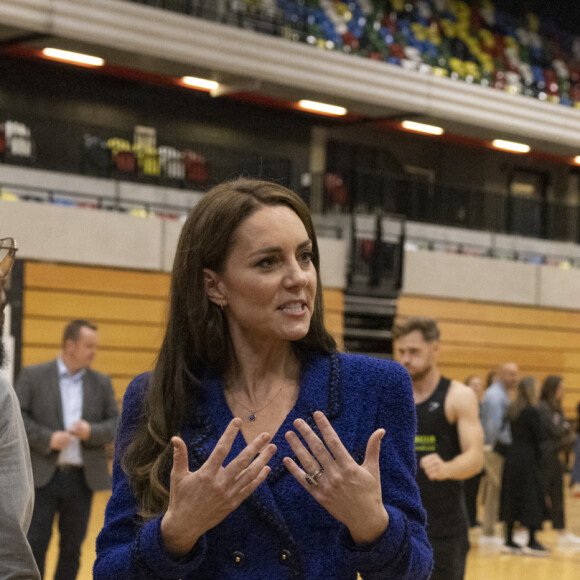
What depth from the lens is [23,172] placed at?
13.8 metres

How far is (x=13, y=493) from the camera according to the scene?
6.72 feet

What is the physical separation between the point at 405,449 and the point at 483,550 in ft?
28.0

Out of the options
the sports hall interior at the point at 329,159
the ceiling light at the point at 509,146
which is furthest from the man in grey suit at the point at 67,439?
the ceiling light at the point at 509,146

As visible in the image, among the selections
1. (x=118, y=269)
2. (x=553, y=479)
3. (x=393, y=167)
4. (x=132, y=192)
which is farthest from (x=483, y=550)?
(x=393, y=167)

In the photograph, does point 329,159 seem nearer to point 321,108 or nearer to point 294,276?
point 321,108

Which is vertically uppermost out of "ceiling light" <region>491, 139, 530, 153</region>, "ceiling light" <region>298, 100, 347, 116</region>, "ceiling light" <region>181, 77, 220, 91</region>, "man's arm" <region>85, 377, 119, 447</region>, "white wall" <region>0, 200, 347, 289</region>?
"ceiling light" <region>181, 77, 220, 91</region>

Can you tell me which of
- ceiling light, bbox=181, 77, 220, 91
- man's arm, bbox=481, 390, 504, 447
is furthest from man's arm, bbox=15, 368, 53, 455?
ceiling light, bbox=181, 77, 220, 91

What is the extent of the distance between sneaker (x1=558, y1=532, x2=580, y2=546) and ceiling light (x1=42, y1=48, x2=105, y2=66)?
8.79 metres

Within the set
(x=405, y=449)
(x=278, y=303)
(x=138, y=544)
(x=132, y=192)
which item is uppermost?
(x=132, y=192)

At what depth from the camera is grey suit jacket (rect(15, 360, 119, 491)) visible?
6188 mm

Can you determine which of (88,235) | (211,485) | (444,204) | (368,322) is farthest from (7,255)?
(444,204)

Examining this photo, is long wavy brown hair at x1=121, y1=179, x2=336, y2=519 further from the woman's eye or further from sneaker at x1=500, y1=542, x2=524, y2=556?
sneaker at x1=500, y1=542, x2=524, y2=556

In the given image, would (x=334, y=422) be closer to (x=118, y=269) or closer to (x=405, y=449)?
(x=405, y=449)

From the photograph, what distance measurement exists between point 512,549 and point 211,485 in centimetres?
890
